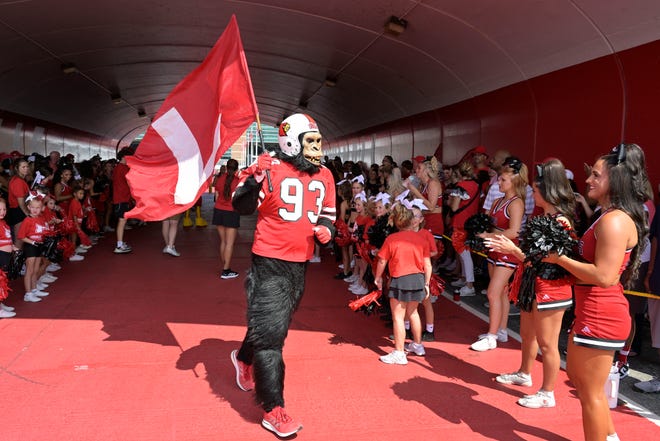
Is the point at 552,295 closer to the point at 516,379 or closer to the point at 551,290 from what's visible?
the point at 551,290

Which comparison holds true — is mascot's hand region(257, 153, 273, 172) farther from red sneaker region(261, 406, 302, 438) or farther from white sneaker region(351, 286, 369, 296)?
white sneaker region(351, 286, 369, 296)

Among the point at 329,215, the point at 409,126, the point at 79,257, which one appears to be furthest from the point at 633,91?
the point at 79,257

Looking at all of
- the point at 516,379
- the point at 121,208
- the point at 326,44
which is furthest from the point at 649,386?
the point at 121,208

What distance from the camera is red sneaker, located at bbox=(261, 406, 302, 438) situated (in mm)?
3482

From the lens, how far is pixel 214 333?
5.64 metres

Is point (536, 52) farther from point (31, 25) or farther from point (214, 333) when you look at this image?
point (31, 25)

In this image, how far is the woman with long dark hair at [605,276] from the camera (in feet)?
9.12

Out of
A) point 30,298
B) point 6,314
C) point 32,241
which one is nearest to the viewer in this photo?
point 6,314

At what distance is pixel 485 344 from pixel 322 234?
253 centimetres

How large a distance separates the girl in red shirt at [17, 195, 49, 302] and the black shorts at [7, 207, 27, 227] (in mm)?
951

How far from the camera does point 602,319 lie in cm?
286

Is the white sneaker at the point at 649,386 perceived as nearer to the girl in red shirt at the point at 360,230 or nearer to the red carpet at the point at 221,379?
the red carpet at the point at 221,379

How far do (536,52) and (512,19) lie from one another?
0.85m

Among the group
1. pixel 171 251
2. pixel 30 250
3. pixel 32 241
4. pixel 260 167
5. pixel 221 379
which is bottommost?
pixel 221 379
